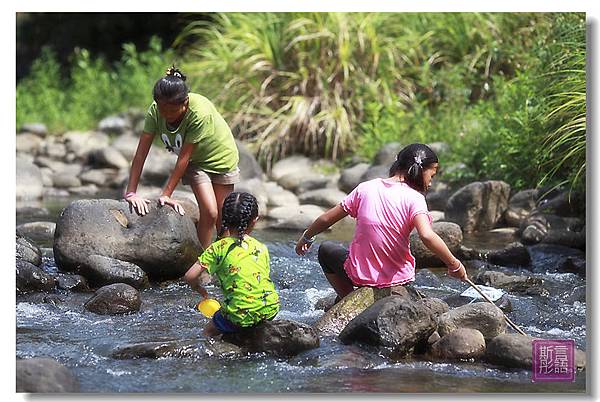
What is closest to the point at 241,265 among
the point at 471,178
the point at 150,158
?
the point at 471,178

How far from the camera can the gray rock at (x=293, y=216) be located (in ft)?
26.2

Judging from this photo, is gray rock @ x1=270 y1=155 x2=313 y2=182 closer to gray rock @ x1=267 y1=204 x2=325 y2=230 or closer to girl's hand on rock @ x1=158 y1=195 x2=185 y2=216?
gray rock @ x1=267 y1=204 x2=325 y2=230

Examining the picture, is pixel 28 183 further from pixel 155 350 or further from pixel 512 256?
pixel 155 350

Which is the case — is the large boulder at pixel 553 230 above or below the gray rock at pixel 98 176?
above

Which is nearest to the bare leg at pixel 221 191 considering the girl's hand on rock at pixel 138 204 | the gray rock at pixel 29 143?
the girl's hand on rock at pixel 138 204

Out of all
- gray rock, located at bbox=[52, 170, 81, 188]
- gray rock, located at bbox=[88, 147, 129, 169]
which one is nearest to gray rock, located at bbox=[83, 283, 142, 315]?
gray rock, located at bbox=[52, 170, 81, 188]

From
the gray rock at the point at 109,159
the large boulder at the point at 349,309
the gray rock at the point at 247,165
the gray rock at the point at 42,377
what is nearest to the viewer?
the gray rock at the point at 42,377

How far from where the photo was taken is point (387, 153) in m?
9.02

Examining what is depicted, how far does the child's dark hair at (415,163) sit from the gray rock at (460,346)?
2.34ft

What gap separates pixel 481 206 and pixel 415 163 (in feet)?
9.44

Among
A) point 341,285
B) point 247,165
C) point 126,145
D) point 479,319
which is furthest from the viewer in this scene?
point 126,145

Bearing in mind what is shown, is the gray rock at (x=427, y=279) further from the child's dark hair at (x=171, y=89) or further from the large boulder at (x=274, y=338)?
the child's dark hair at (x=171, y=89)

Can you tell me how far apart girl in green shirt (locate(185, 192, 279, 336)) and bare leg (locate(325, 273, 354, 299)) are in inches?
25.5

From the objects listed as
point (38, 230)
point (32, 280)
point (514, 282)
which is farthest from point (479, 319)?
point (38, 230)
